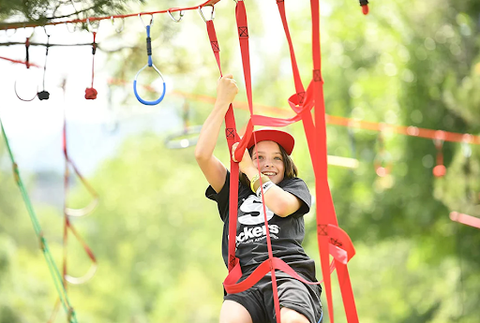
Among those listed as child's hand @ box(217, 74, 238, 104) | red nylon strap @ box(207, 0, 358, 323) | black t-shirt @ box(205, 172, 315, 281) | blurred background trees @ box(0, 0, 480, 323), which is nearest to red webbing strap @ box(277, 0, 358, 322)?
red nylon strap @ box(207, 0, 358, 323)

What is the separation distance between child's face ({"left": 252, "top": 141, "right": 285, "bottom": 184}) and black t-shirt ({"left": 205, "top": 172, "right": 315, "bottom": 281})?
0.05 m

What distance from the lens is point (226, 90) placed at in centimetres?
261

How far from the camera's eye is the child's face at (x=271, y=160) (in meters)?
2.78

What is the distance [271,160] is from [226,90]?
0.38 meters

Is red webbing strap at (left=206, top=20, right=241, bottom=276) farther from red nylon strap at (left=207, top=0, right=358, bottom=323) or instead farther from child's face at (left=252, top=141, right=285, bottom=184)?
child's face at (left=252, top=141, right=285, bottom=184)

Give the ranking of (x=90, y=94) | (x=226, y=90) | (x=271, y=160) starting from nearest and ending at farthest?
(x=226, y=90), (x=271, y=160), (x=90, y=94)

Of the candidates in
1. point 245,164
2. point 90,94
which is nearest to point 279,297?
point 245,164

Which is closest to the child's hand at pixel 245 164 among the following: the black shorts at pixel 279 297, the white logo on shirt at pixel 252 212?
the white logo on shirt at pixel 252 212

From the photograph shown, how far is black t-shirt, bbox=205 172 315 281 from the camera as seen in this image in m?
2.54

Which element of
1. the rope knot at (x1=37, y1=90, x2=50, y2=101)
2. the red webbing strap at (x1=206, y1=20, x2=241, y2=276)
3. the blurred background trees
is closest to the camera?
the red webbing strap at (x1=206, y1=20, x2=241, y2=276)

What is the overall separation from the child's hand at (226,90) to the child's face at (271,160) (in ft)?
0.99

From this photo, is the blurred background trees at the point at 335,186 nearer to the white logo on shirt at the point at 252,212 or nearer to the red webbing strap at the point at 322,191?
the white logo on shirt at the point at 252,212

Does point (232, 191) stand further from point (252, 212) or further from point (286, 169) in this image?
point (286, 169)

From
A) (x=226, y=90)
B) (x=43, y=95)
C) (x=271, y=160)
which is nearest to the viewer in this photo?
(x=226, y=90)
